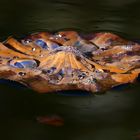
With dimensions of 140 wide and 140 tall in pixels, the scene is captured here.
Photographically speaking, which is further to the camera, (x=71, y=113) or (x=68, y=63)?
(x=68, y=63)

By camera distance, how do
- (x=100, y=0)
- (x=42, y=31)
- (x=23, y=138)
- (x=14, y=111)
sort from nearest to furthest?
(x=23, y=138) < (x=14, y=111) < (x=42, y=31) < (x=100, y=0)

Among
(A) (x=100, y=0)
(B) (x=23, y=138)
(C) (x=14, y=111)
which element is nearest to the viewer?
(B) (x=23, y=138)

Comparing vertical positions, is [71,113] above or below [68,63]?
below

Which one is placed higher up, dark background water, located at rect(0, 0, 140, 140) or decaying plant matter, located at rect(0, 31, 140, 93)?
decaying plant matter, located at rect(0, 31, 140, 93)

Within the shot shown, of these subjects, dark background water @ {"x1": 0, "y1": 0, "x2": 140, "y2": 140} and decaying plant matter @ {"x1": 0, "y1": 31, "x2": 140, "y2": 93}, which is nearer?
dark background water @ {"x1": 0, "y1": 0, "x2": 140, "y2": 140}

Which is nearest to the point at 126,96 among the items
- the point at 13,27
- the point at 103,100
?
the point at 103,100

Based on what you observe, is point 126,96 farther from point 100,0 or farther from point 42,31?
point 100,0

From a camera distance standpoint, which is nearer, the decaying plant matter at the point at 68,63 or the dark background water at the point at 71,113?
the dark background water at the point at 71,113

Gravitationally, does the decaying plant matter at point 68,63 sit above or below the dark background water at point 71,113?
above
